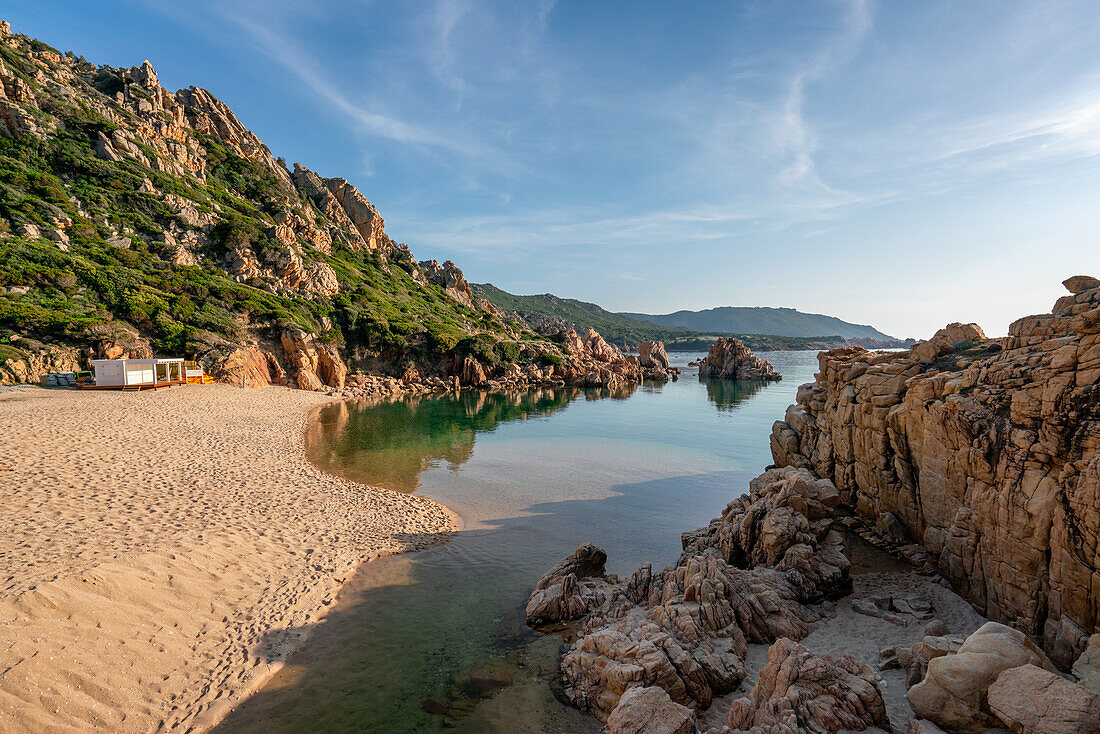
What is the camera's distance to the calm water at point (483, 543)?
8672 millimetres

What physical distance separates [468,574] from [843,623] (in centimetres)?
Result: 987

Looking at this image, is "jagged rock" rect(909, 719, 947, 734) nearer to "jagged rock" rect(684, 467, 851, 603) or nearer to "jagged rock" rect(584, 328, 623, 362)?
"jagged rock" rect(684, 467, 851, 603)

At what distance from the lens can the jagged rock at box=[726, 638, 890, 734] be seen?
21.8ft

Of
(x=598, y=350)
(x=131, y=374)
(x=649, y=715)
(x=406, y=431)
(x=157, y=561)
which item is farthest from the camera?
(x=598, y=350)

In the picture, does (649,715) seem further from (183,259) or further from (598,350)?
(598,350)

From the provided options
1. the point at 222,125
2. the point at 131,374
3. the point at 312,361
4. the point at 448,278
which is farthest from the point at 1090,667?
the point at 222,125

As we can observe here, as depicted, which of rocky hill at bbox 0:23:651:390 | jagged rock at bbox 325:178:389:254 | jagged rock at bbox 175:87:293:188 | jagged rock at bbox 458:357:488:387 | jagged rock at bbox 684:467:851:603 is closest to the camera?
jagged rock at bbox 684:467:851:603

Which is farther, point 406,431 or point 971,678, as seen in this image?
point 406,431

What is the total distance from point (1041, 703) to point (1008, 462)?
6.54 meters

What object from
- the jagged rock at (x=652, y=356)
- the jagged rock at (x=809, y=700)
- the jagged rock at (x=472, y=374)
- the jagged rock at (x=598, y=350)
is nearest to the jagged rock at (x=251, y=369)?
the jagged rock at (x=472, y=374)

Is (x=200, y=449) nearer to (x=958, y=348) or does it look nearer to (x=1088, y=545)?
(x=1088, y=545)

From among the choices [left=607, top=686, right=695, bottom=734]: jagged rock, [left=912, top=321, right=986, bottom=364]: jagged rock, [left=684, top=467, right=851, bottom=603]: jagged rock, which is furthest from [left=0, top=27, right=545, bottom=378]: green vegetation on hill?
[left=912, top=321, right=986, bottom=364]: jagged rock

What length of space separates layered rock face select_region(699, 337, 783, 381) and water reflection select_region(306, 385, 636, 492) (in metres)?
45.4

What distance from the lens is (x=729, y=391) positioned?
7300 centimetres
